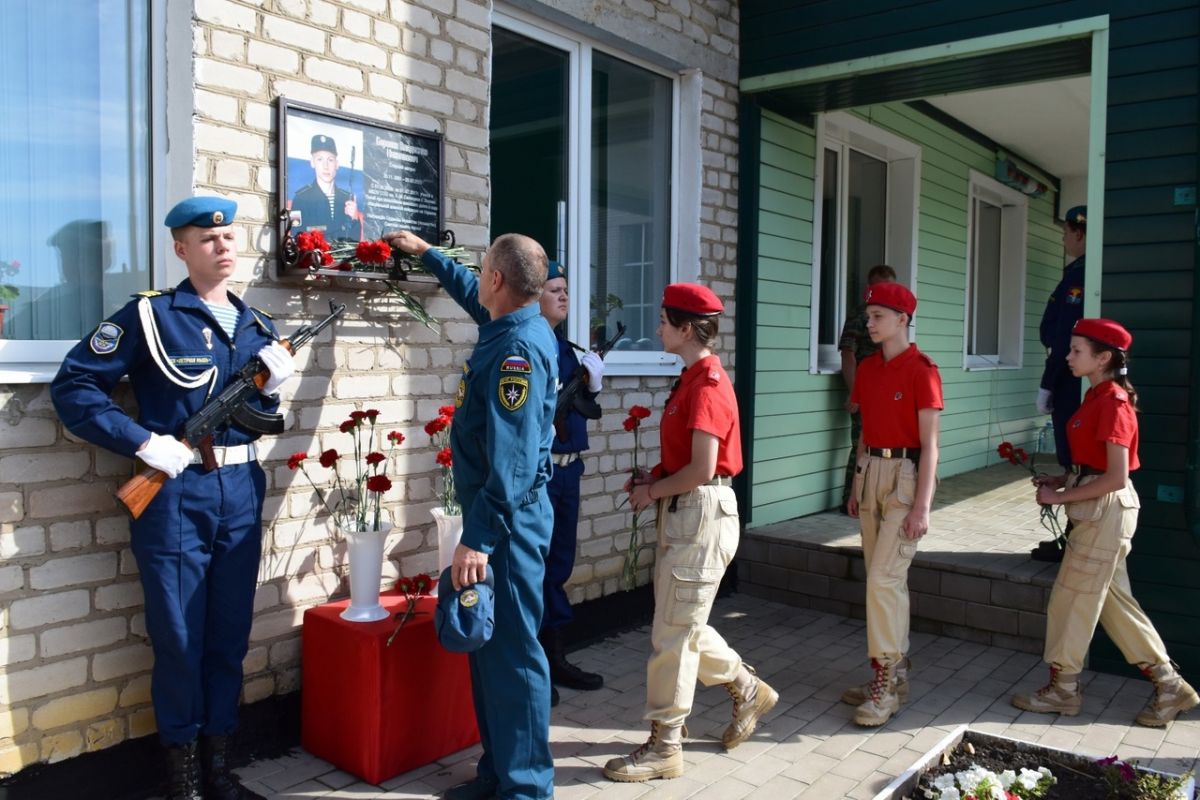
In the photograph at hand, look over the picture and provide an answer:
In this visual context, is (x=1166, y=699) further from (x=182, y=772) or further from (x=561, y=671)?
(x=182, y=772)

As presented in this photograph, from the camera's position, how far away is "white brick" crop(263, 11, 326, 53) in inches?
137

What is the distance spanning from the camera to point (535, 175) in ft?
16.4

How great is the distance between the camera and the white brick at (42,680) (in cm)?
294

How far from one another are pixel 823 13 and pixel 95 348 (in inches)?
169

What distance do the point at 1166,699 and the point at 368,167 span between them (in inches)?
152

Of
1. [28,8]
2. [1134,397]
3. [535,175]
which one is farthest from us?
[535,175]

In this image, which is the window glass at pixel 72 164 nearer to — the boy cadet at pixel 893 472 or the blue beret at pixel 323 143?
the blue beret at pixel 323 143

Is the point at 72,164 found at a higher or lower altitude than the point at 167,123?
lower

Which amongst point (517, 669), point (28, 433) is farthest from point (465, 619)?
point (28, 433)

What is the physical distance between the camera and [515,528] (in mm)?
3027

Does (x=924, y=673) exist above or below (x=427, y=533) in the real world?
below

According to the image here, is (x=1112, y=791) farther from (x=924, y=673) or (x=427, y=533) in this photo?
(x=427, y=533)

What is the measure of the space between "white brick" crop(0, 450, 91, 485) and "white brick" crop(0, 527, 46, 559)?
0.50 feet

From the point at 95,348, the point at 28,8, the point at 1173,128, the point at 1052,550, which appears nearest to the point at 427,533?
the point at 95,348
